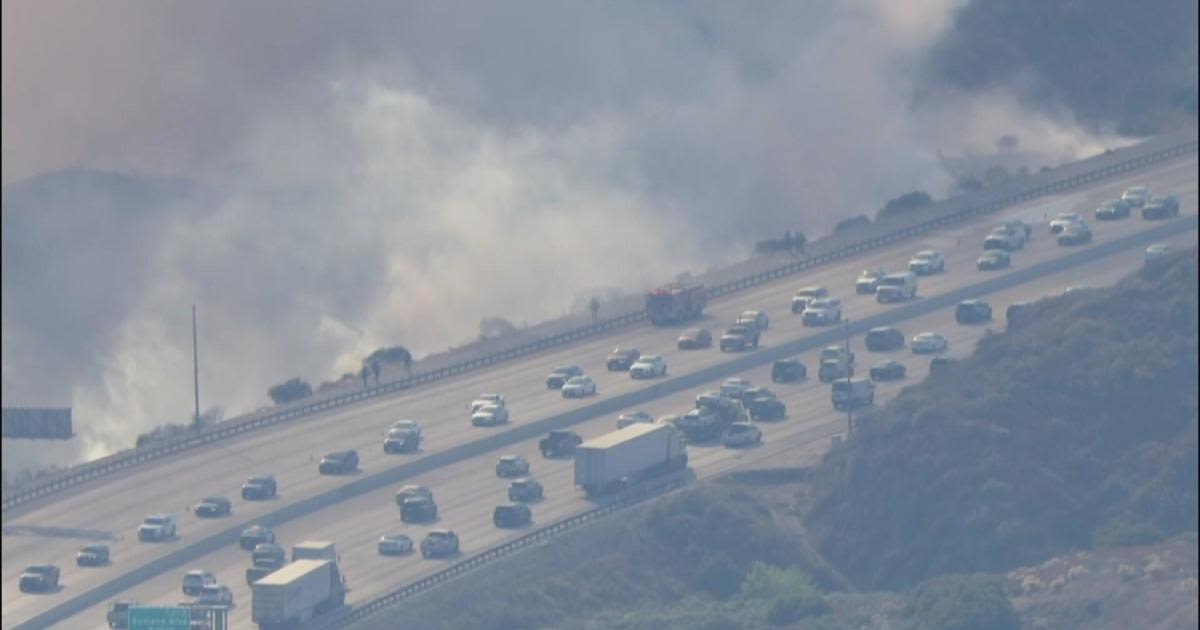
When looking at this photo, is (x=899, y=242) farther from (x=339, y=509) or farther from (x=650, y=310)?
(x=339, y=509)

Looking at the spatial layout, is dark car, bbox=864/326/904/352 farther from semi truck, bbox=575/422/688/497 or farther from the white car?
semi truck, bbox=575/422/688/497

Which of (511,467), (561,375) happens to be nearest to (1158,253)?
(561,375)

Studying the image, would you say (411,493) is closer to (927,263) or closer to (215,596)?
(215,596)

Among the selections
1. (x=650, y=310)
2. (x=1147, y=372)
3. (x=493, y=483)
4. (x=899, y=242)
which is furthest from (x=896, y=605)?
(x=899, y=242)

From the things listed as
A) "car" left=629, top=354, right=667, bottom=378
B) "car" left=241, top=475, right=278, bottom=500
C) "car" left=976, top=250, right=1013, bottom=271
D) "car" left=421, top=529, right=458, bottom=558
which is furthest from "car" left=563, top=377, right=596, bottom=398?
"car" left=976, top=250, right=1013, bottom=271

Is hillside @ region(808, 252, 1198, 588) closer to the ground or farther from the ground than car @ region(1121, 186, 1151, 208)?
closer to the ground

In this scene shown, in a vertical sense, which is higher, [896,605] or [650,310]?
[650,310]
